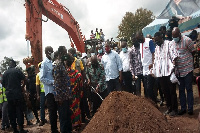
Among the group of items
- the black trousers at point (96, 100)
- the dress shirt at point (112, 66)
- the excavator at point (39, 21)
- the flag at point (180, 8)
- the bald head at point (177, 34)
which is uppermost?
the flag at point (180, 8)

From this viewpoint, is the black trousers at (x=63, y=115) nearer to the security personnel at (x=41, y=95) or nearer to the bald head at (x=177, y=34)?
the security personnel at (x=41, y=95)

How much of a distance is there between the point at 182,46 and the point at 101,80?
2204 mm

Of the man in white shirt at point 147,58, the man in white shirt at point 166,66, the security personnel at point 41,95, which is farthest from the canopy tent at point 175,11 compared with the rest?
the security personnel at point 41,95

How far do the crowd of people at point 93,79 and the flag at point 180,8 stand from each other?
24.7 feet

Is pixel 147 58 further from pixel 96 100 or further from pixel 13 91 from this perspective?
pixel 13 91

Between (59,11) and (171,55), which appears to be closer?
(171,55)

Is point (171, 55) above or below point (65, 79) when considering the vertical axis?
above

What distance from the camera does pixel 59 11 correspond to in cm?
1066

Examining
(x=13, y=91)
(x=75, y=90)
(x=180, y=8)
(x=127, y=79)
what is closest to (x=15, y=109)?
(x=13, y=91)

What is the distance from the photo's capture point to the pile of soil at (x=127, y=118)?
3211 mm

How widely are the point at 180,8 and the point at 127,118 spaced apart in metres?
11.0

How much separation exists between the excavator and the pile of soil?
162 inches

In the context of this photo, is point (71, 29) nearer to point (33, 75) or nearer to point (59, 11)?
point (59, 11)

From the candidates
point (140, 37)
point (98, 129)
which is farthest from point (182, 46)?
point (98, 129)
